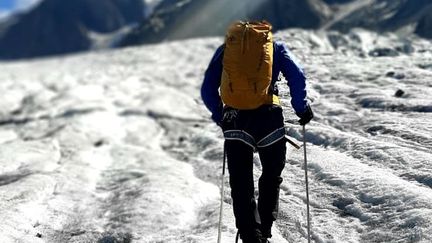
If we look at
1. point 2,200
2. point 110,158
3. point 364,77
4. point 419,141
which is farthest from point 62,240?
point 364,77

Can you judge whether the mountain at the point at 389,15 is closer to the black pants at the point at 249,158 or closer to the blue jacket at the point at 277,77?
the blue jacket at the point at 277,77

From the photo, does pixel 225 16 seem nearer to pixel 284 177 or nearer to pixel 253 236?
pixel 284 177

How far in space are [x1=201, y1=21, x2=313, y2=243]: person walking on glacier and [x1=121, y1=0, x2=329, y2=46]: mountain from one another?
475 ft

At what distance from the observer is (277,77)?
8.48 meters

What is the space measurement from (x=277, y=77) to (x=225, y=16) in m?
163

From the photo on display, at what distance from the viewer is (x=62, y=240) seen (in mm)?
11117

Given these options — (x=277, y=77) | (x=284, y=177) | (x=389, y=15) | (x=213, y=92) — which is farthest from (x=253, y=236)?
(x=389, y=15)

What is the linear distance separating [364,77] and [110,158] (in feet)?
39.3

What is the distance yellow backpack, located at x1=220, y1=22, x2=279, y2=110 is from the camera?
8.00m

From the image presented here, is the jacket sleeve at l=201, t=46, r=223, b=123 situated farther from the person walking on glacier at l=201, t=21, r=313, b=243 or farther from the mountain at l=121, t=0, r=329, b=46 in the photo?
the mountain at l=121, t=0, r=329, b=46

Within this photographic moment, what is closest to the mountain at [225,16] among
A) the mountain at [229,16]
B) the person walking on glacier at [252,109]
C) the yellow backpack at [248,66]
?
the mountain at [229,16]

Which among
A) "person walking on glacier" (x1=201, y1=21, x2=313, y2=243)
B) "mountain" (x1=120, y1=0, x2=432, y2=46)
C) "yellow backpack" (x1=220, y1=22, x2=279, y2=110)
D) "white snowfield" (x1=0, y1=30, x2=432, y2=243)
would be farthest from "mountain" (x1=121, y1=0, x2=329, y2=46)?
"yellow backpack" (x1=220, y1=22, x2=279, y2=110)

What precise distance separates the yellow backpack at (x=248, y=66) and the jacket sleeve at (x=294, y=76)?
0.28 meters

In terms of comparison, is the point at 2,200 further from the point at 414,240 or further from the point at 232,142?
the point at 414,240
